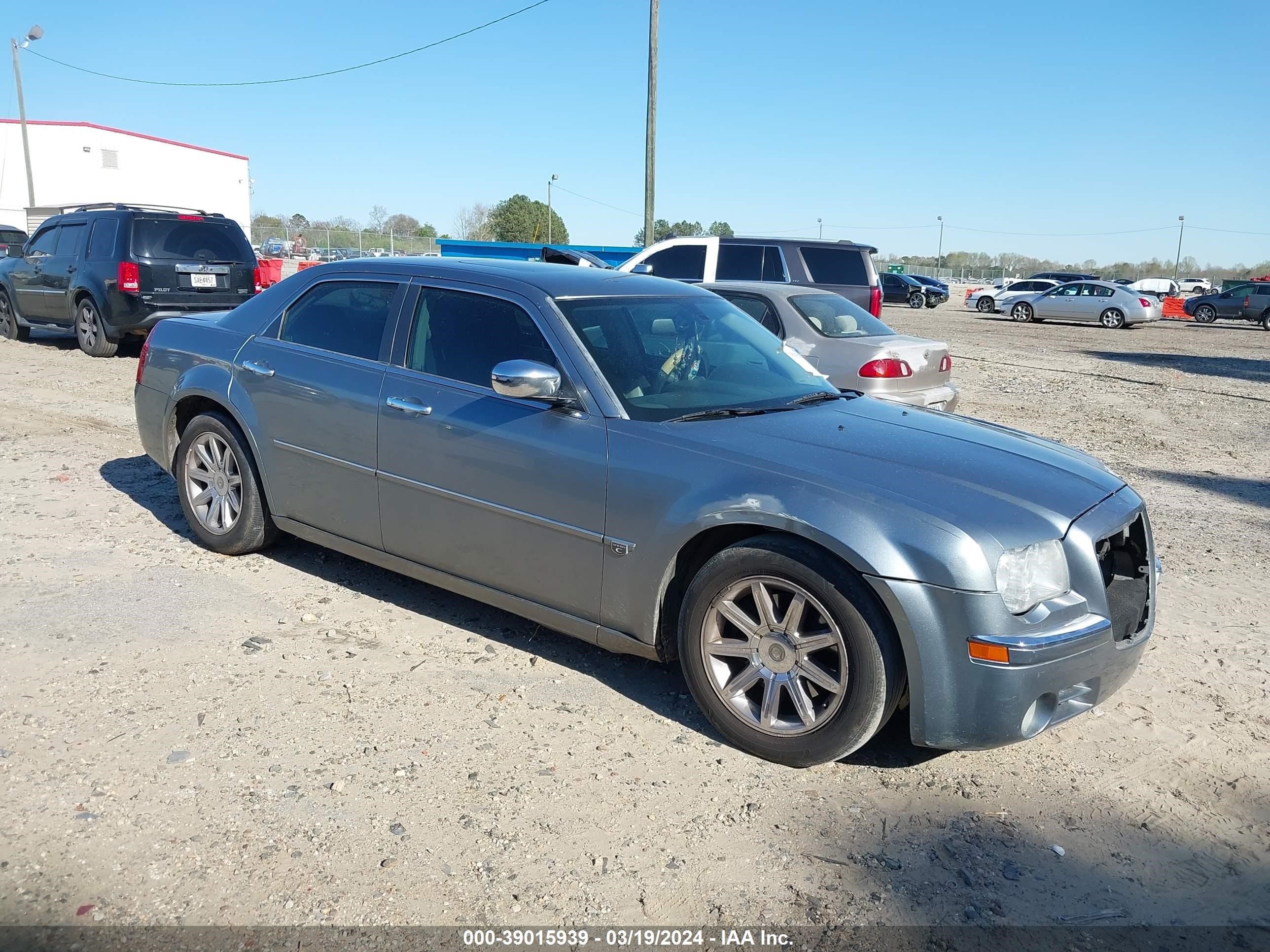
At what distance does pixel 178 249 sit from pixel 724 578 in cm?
1170

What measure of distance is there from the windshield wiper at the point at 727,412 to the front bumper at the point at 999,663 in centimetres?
102

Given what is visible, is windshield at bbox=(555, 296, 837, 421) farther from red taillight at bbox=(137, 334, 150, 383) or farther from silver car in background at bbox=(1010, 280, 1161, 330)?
silver car in background at bbox=(1010, 280, 1161, 330)

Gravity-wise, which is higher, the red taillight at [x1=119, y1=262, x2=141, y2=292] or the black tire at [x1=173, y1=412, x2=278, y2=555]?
the red taillight at [x1=119, y1=262, x2=141, y2=292]

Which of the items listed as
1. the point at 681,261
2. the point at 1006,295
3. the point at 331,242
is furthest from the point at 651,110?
the point at 331,242

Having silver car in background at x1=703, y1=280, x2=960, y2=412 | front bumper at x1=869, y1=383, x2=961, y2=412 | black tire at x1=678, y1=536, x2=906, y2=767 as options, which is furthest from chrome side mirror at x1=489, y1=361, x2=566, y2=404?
front bumper at x1=869, y1=383, x2=961, y2=412

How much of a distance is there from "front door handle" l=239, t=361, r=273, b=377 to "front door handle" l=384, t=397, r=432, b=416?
92cm

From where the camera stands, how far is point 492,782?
337 cm

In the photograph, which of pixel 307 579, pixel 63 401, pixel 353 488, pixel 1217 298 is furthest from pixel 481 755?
pixel 1217 298

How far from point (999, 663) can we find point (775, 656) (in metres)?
0.73

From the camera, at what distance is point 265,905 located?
270 centimetres

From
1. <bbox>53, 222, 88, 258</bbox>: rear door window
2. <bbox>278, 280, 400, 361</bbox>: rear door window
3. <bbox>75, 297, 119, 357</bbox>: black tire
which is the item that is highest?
<bbox>53, 222, 88, 258</bbox>: rear door window

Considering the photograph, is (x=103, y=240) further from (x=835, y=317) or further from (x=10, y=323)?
(x=835, y=317)

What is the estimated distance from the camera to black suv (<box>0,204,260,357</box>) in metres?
12.8

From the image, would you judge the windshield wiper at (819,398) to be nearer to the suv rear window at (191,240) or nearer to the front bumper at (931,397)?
the front bumper at (931,397)
